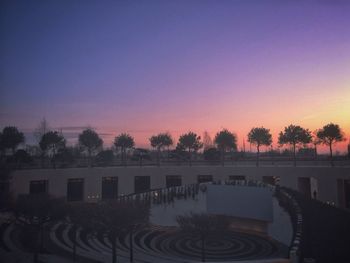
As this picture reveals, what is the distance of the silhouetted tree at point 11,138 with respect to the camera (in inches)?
1366

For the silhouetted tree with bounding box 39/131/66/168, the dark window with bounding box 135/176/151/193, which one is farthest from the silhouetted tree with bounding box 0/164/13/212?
the dark window with bounding box 135/176/151/193

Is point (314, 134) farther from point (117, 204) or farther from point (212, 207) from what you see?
point (117, 204)

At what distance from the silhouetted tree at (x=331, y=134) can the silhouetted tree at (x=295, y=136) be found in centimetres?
235

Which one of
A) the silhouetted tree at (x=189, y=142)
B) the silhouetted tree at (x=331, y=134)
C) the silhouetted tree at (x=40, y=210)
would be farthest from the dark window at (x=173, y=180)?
the silhouetted tree at (x=40, y=210)

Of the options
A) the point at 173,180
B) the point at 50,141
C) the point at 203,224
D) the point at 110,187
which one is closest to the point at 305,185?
the point at 173,180

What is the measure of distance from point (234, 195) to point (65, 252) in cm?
1633

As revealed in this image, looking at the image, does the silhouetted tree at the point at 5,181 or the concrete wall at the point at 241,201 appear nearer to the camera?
the silhouetted tree at the point at 5,181

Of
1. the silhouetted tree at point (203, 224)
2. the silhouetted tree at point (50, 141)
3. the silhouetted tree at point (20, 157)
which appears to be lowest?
the silhouetted tree at point (203, 224)

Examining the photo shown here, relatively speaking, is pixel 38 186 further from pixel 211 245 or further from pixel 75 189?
pixel 211 245

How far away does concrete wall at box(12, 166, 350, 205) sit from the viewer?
101ft

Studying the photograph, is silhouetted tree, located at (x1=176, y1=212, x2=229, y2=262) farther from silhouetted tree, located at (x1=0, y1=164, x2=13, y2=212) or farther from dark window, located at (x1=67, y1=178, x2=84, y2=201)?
dark window, located at (x1=67, y1=178, x2=84, y2=201)

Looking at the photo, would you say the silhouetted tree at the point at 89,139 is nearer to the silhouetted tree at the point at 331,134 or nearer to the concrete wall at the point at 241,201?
the concrete wall at the point at 241,201

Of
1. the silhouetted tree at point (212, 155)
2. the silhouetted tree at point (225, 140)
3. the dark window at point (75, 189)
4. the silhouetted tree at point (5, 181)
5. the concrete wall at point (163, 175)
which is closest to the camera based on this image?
the silhouetted tree at point (5, 181)

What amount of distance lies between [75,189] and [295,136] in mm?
26194
